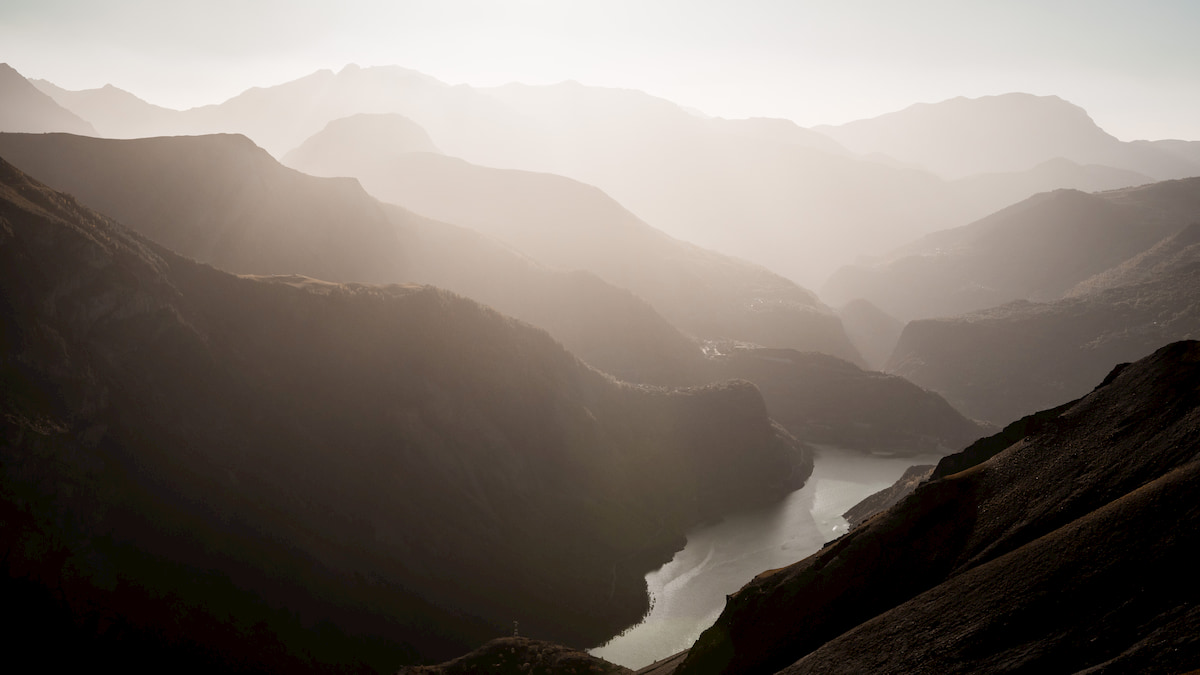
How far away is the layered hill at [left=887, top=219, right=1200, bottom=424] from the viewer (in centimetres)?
16938

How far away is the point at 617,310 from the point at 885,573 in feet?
366

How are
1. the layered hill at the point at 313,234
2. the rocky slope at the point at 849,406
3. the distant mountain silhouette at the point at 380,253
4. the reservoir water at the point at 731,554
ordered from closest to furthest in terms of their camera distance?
the reservoir water at the point at 731,554
the layered hill at the point at 313,234
the distant mountain silhouette at the point at 380,253
the rocky slope at the point at 849,406

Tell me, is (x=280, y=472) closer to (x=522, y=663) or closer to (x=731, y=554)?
(x=522, y=663)

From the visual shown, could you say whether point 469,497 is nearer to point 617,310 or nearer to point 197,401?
point 197,401

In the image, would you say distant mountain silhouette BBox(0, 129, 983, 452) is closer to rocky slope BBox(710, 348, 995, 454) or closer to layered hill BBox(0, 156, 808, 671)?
rocky slope BBox(710, 348, 995, 454)

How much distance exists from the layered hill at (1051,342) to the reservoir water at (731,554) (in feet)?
216

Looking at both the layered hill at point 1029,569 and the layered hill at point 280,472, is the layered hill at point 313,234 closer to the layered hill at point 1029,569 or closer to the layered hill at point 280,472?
the layered hill at point 280,472

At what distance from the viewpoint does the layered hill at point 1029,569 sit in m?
20.7

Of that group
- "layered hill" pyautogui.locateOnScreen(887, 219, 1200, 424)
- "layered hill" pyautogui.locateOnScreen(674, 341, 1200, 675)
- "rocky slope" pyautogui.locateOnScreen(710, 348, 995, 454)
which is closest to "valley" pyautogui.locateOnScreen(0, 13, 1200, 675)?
"layered hill" pyautogui.locateOnScreen(674, 341, 1200, 675)

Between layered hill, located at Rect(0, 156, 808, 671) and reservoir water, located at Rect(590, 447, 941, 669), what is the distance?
9.82 ft

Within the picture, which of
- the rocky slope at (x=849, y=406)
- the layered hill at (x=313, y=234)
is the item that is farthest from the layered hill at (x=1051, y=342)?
the layered hill at (x=313, y=234)

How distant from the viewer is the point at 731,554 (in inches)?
3253

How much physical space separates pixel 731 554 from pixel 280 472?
49.4 meters

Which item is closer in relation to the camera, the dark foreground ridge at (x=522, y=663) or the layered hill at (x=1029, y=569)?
the layered hill at (x=1029, y=569)
